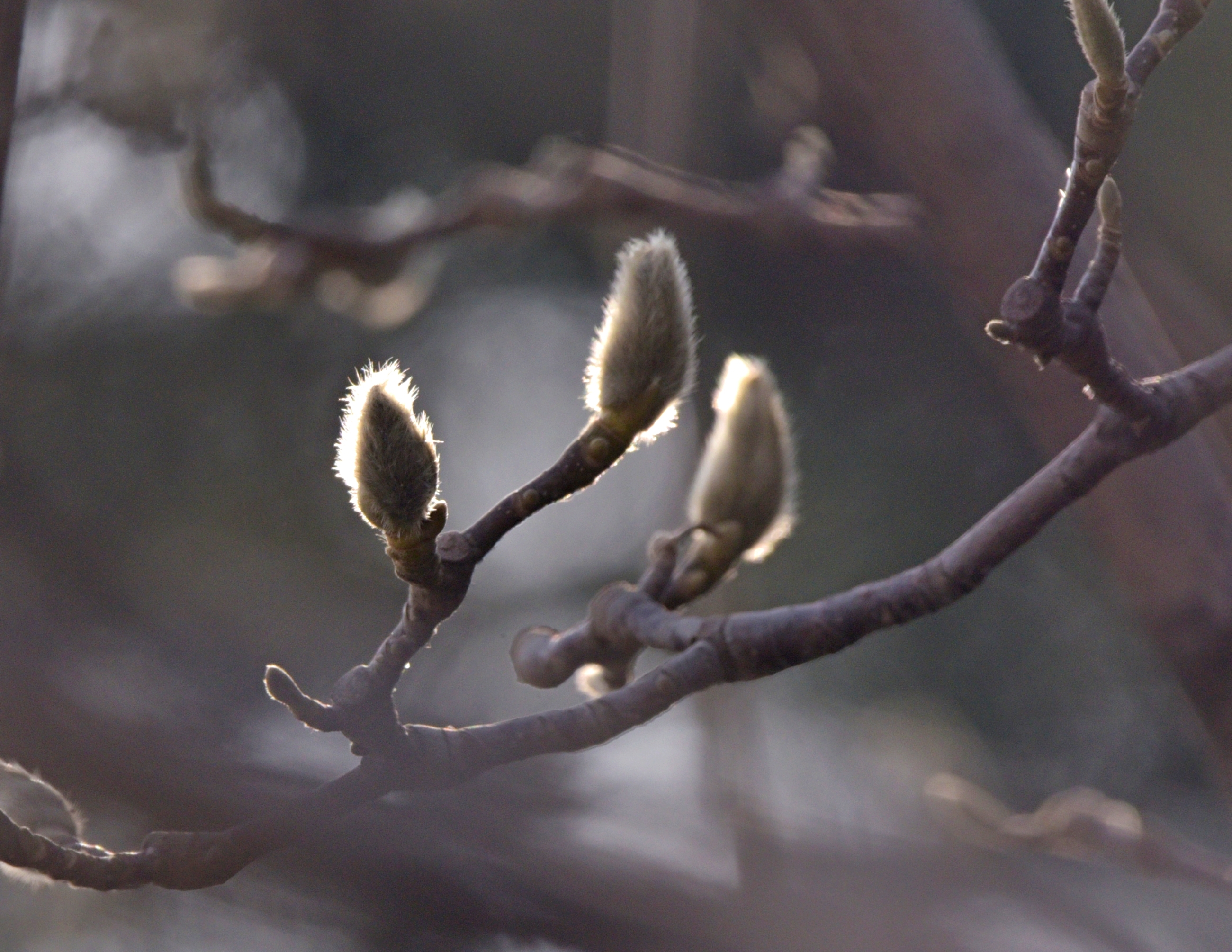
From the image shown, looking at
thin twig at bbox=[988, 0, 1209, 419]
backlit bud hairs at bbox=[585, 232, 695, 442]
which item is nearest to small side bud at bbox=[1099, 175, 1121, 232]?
thin twig at bbox=[988, 0, 1209, 419]

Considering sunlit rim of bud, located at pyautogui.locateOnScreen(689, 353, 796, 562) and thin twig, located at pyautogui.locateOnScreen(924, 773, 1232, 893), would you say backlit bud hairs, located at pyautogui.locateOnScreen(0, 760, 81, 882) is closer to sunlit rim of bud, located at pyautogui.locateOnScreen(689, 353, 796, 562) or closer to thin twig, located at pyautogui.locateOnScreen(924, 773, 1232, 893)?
sunlit rim of bud, located at pyautogui.locateOnScreen(689, 353, 796, 562)

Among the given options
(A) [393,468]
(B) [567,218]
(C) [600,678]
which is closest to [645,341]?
(A) [393,468]

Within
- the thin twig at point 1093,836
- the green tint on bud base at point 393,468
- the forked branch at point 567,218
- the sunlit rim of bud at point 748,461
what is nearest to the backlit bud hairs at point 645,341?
the green tint on bud base at point 393,468

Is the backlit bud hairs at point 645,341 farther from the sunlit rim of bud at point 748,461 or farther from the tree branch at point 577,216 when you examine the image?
the tree branch at point 577,216

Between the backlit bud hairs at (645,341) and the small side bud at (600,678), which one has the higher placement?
the backlit bud hairs at (645,341)

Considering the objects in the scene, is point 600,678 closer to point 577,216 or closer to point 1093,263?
point 1093,263

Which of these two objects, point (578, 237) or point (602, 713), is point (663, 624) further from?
point (578, 237)

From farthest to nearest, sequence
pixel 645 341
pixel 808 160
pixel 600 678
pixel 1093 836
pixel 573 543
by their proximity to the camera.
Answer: pixel 573 543 → pixel 808 160 → pixel 1093 836 → pixel 600 678 → pixel 645 341
